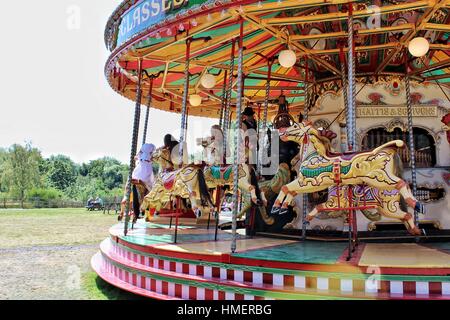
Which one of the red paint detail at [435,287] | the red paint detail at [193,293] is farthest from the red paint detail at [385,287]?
the red paint detail at [193,293]

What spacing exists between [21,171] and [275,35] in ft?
145

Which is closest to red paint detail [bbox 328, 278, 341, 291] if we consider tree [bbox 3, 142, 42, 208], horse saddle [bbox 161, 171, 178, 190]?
horse saddle [bbox 161, 171, 178, 190]

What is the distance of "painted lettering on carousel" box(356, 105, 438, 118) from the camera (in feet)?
24.8

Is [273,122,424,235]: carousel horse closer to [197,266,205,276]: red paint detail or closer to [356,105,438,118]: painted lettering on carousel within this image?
[197,266,205,276]: red paint detail

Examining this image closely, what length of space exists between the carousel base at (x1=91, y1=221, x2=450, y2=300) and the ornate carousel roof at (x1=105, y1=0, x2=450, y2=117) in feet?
10.4

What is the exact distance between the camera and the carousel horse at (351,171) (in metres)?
5.13

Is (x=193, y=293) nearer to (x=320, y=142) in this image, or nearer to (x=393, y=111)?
(x=320, y=142)

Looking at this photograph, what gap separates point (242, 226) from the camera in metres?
9.65

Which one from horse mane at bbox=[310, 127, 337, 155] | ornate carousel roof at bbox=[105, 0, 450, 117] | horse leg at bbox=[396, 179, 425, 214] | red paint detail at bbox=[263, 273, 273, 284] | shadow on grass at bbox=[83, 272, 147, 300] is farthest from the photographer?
shadow on grass at bbox=[83, 272, 147, 300]

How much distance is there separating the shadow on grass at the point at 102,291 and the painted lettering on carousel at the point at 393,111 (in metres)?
5.01

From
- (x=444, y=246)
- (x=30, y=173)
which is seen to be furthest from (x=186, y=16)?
(x=30, y=173)

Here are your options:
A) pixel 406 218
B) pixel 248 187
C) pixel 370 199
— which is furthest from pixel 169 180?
pixel 406 218

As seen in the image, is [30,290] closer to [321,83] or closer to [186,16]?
A: [186,16]
